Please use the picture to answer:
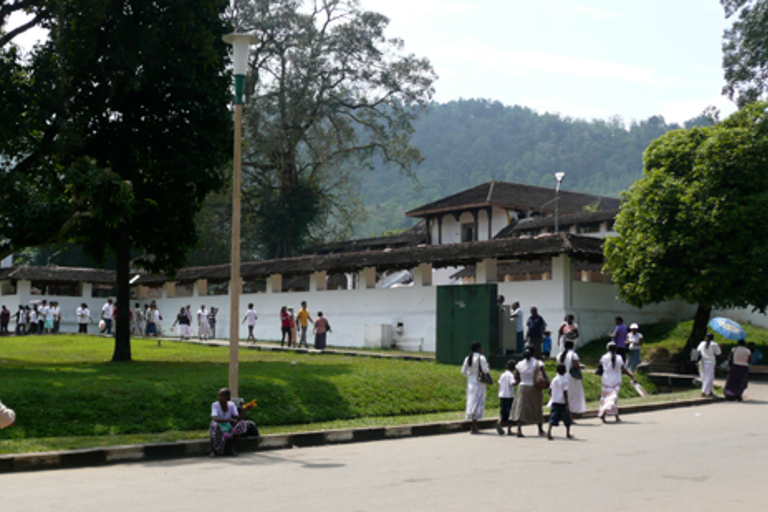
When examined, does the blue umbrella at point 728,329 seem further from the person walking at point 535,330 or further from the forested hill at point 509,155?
the forested hill at point 509,155

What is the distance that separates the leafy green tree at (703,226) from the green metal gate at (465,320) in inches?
281

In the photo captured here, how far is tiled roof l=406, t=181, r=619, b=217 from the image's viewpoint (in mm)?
50531

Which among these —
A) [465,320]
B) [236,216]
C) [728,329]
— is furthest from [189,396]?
[728,329]

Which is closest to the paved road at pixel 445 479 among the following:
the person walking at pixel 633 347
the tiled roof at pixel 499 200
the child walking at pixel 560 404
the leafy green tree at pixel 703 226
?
the child walking at pixel 560 404

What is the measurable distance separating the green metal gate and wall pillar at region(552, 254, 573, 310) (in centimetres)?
579

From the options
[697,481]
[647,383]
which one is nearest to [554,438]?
[697,481]

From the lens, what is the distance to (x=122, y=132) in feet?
73.1

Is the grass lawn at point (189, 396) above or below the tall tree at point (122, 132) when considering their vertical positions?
below

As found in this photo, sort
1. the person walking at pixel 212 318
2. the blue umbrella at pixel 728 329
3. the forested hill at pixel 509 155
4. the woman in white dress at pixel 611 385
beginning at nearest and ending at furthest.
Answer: the woman in white dress at pixel 611 385, the blue umbrella at pixel 728 329, the person walking at pixel 212 318, the forested hill at pixel 509 155

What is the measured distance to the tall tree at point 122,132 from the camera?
19281mm

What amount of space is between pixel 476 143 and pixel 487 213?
76.9 meters

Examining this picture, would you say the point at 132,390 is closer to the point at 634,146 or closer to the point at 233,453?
the point at 233,453

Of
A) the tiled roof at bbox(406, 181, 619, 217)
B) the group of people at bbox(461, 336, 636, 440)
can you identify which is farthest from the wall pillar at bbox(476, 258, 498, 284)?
the tiled roof at bbox(406, 181, 619, 217)

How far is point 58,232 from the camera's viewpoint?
19.9 m
